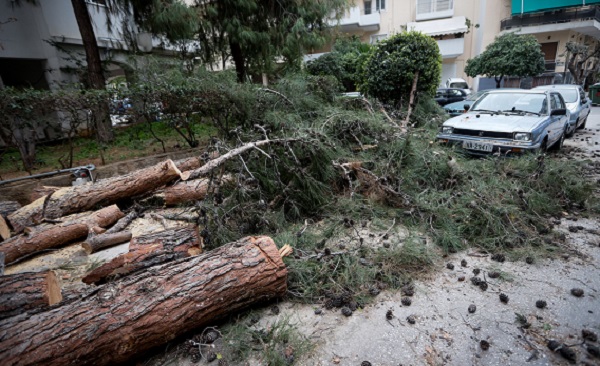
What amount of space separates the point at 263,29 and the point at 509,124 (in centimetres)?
677

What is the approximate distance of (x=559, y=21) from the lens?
64.8ft

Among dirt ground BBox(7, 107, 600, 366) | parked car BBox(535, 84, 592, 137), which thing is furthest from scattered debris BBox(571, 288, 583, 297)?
parked car BBox(535, 84, 592, 137)

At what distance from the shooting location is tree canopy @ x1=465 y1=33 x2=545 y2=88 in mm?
15616

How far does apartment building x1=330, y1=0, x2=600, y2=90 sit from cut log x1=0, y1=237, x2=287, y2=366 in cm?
1965

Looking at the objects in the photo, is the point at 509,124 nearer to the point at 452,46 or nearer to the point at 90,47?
the point at 90,47

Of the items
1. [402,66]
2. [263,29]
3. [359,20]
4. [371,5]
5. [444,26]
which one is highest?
[371,5]

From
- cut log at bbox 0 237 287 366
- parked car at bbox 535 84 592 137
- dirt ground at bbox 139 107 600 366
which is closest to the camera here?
cut log at bbox 0 237 287 366

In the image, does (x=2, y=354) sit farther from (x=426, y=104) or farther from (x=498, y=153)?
(x=426, y=104)

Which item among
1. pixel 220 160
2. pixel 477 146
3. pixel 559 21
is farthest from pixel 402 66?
pixel 559 21

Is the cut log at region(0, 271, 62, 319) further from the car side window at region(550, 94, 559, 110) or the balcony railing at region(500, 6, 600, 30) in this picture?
the balcony railing at region(500, 6, 600, 30)

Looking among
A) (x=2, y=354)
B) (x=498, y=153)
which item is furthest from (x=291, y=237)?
(x=498, y=153)

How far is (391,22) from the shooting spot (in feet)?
79.5

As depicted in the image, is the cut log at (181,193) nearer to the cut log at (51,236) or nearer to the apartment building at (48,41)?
the cut log at (51,236)

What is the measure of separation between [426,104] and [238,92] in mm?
5365
